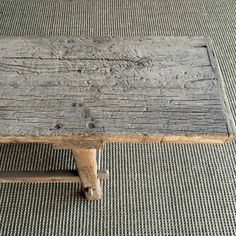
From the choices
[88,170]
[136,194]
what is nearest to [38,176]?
[88,170]

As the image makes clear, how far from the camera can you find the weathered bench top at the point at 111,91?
0.84m

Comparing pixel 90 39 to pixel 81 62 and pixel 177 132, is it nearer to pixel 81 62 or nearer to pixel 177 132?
pixel 81 62

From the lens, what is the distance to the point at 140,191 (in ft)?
4.28

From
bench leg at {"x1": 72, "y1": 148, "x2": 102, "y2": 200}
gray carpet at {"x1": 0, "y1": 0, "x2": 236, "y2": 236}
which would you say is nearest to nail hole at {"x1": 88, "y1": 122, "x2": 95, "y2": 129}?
bench leg at {"x1": 72, "y1": 148, "x2": 102, "y2": 200}

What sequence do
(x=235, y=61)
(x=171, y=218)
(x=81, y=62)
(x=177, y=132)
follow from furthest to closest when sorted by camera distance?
(x=235, y=61)
(x=171, y=218)
(x=81, y=62)
(x=177, y=132)

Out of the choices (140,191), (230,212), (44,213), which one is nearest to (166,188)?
(140,191)

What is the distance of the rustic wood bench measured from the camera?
0.84m

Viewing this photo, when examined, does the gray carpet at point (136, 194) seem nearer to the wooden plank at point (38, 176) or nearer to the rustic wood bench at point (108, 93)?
the wooden plank at point (38, 176)

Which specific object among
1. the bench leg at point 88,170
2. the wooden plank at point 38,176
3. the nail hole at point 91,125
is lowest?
the nail hole at point 91,125

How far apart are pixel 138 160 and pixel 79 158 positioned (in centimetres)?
43

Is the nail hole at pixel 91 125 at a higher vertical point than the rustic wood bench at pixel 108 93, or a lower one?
lower

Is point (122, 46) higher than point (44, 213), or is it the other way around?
point (122, 46)

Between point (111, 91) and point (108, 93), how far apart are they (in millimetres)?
10

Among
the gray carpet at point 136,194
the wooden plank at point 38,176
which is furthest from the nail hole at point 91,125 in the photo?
the gray carpet at point 136,194
